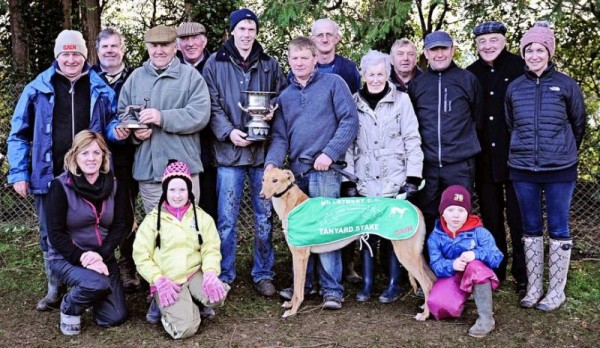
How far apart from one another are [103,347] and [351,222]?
1954mm

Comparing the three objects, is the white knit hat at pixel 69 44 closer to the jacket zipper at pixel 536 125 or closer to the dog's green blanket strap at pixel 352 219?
the dog's green blanket strap at pixel 352 219

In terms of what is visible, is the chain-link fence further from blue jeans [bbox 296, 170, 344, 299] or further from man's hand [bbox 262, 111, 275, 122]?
man's hand [bbox 262, 111, 275, 122]

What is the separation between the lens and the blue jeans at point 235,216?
499cm

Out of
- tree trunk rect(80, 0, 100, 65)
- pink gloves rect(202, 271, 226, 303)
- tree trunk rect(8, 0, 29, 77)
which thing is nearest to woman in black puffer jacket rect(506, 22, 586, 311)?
pink gloves rect(202, 271, 226, 303)

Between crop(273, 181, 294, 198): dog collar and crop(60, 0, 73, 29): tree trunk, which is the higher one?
crop(60, 0, 73, 29): tree trunk

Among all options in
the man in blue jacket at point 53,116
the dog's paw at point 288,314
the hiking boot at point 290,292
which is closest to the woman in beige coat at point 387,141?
the hiking boot at point 290,292

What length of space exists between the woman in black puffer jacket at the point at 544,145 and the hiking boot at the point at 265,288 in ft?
6.77

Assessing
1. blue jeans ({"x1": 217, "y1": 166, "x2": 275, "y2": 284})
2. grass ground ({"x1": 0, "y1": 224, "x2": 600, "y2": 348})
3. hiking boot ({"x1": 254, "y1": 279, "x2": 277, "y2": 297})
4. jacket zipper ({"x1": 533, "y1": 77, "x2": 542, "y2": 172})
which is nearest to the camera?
grass ground ({"x1": 0, "y1": 224, "x2": 600, "y2": 348})

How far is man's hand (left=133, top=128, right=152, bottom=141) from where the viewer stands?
4.66m

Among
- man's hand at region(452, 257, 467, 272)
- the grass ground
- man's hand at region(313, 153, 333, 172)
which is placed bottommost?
the grass ground

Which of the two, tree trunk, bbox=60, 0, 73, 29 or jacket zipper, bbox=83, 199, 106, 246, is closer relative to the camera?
jacket zipper, bbox=83, 199, 106, 246

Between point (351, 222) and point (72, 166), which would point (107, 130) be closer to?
point (72, 166)

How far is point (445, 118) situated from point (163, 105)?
2.22 meters

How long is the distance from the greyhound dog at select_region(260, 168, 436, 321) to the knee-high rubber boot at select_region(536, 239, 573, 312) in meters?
0.96
